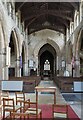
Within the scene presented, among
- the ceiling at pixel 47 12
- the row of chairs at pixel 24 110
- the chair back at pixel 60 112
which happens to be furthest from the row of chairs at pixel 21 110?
the ceiling at pixel 47 12

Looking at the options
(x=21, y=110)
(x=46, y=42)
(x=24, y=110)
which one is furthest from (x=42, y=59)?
(x=24, y=110)

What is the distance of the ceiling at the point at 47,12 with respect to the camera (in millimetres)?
25031

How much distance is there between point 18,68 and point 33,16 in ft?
21.8

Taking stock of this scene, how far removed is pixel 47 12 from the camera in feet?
90.2

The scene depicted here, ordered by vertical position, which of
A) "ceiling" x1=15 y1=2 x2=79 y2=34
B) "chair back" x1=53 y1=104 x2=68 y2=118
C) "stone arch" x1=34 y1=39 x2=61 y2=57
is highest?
"ceiling" x1=15 y1=2 x2=79 y2=34

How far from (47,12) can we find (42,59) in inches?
717

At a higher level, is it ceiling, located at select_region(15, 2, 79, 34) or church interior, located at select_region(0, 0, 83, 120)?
Result: ceiling, located at select_region(15, 2, 79, 34)

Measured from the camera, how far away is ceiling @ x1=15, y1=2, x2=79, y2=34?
985 inches

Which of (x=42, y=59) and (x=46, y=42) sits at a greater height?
(x=46, y=42)

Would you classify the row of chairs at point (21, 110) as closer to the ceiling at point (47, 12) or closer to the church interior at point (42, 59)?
the church interior at point (42, 59)

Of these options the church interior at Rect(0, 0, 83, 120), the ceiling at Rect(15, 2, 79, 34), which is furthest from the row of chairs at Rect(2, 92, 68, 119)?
the ceiling at Rect(15, 2, 79, 34)

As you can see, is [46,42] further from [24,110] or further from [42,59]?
[24,110]

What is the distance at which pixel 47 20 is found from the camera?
3184cm

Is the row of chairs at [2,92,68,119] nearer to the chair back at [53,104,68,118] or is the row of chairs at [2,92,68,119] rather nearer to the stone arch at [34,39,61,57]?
the chair back at [53,104,68,118]
